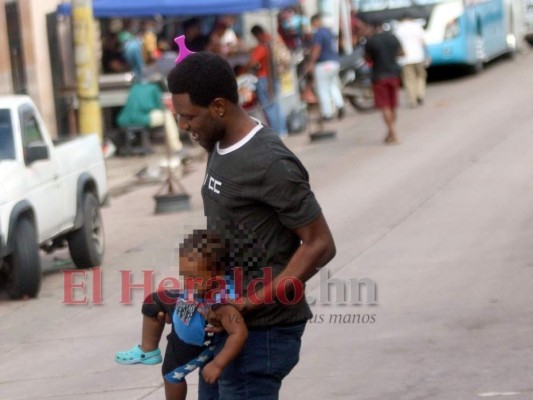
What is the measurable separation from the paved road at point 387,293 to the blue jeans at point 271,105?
2335 mm

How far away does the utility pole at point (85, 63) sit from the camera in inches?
656

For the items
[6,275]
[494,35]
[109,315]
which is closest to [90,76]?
[6,275]

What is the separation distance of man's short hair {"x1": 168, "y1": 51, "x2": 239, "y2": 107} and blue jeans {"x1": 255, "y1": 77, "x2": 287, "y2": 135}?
55.2 feet

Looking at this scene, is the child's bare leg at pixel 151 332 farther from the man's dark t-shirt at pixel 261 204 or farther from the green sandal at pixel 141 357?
the man's dark t-shirt at pixel 261 204

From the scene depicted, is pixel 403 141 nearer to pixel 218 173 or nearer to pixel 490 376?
pixel 490 376

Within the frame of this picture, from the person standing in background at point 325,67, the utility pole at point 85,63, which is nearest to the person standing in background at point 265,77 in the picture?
the person standing in background at point 325,67

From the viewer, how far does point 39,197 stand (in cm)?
1114

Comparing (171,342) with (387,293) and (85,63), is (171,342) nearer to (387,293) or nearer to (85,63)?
(387,293)

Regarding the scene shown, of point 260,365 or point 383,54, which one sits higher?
point 260,365

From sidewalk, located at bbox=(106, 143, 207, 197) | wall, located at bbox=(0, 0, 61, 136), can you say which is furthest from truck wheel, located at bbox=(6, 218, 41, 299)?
wall, located at bbox=(0, 0, 61, 136)

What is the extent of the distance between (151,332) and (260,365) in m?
0.70

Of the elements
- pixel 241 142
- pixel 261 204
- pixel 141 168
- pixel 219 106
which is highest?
pixel 219 106

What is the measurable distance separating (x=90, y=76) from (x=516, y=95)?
10.1 m

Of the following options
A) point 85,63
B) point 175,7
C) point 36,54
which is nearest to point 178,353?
point 85,63
